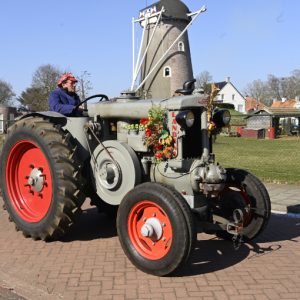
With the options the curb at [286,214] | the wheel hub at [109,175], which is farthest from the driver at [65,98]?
the curb at [286,214]

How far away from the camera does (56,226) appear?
5.62 metres

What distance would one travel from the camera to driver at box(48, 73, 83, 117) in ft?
20.7

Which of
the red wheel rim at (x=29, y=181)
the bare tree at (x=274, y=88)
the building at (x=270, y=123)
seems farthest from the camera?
the bare tree at (x=274, y=88)

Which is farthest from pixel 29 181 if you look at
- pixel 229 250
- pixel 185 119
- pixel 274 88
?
pixel 274 88

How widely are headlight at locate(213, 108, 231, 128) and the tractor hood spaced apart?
47 centimetres

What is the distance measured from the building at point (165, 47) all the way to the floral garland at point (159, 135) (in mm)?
31467

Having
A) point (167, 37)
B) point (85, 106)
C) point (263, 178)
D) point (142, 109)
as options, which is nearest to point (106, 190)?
point (142, 109)

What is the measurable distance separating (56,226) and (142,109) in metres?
1.72

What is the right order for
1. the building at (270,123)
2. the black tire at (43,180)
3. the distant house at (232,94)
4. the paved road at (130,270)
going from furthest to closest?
the distant house at (232,94) → the building at (270,123) → the black tire at (43,180) → the paved road at (130,270)

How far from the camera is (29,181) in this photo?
20.1 ft

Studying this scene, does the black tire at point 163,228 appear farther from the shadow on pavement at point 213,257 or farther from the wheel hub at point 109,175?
the wheel hub at point 109,175

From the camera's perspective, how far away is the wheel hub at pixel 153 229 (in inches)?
190

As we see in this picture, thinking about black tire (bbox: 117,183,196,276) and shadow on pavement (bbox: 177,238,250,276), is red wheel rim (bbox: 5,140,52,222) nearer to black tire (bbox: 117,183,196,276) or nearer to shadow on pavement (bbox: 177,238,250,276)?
black tire (bbox: 117,183,196,276)

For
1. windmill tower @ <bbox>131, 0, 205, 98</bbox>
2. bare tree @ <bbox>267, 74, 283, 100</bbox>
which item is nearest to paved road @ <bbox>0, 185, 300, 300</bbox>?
windmill tower @ <bbox>131, 0, 205, 98</bbox>
